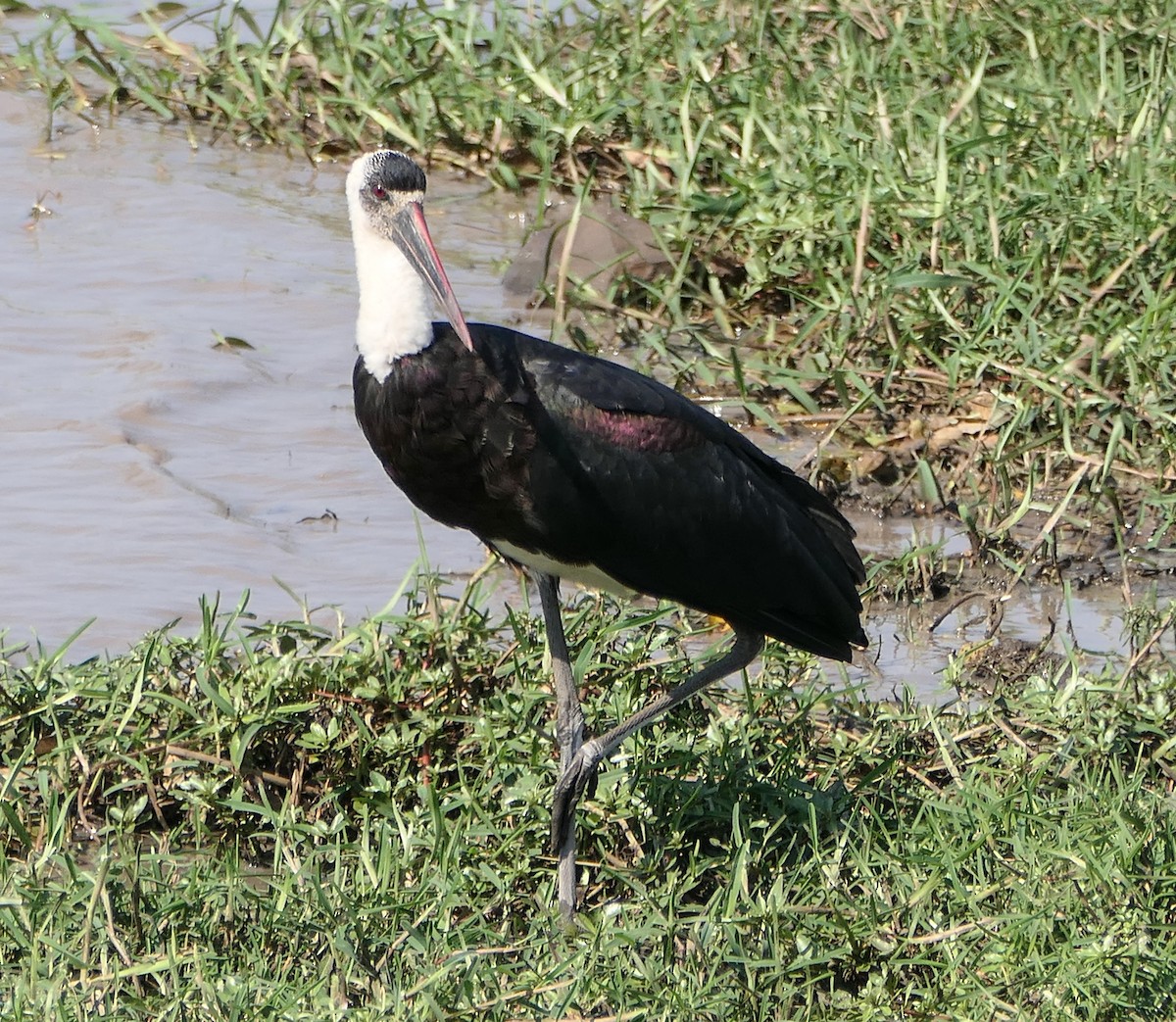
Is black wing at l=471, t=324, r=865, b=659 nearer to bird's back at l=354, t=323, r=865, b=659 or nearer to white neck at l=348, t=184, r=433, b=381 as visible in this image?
bird's back at l=354, t=323, r=865, b=659

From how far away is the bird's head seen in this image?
3680 mm

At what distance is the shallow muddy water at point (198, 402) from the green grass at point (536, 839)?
1.18 feet

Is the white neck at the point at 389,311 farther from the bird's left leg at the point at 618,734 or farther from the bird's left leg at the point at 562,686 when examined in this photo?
the bird's left leg at the point at 618,734

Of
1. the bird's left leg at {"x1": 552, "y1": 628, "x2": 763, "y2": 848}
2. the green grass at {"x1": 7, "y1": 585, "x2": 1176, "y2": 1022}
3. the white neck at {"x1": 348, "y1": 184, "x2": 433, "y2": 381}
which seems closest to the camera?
the green grass at {"x1": 7, "y1": 585, "x2": 1176, "y2": 1022}

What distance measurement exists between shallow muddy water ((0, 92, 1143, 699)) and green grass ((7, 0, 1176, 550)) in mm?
230

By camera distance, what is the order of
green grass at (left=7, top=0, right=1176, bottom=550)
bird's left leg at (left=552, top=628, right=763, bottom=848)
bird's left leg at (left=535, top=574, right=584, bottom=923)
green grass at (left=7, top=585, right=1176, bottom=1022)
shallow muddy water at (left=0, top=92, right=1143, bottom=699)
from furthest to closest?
A: green grass at (left=7, top=0, right=1176, bottom=550) < shallow muddy water at (left=0, top=92, right=1143, bottom=699) < bird's left leg at (left=535, top=574, right=584, bottom=923) < bird's left leg at (left=552, top=628, right=763, bottom=848) < green grass at (left=7, top=585, right=1176, bottom=1022)

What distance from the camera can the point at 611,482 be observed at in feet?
12.4

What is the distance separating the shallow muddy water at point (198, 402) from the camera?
191 inches

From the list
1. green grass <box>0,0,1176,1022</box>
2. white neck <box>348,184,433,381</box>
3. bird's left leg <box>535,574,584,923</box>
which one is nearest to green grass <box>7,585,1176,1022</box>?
green grass <box>0,0,1176,1022</box>

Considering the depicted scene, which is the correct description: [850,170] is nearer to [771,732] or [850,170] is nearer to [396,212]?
[771,732]

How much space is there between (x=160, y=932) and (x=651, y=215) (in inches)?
144

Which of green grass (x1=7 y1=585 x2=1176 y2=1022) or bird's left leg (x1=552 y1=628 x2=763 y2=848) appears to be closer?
green grass (x1=7 y1=585 x2=1176 y2=1022)

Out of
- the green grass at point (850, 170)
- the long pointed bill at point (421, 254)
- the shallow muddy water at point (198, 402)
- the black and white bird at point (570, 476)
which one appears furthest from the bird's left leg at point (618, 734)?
the green grass at point (850, 170)

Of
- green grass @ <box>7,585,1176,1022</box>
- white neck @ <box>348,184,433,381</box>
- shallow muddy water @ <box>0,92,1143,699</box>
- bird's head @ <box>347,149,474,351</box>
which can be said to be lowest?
→ shallow muddy water @ <box>0,92,1143,699</box>
